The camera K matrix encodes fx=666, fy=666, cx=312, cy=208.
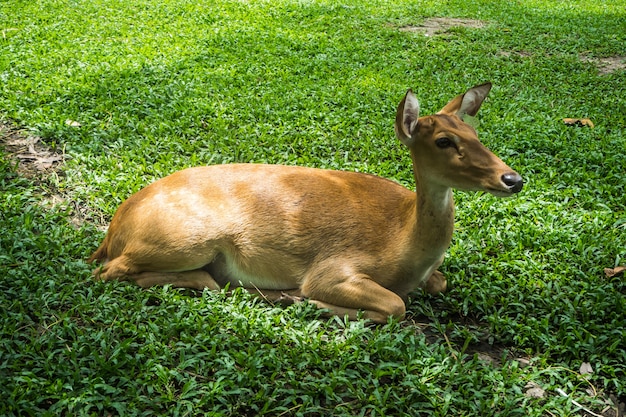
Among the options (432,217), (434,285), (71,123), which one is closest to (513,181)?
(432,217)

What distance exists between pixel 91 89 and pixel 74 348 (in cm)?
434

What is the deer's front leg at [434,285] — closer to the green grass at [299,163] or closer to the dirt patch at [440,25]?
the green grass at [299,163]

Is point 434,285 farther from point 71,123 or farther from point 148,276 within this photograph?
point 71,123

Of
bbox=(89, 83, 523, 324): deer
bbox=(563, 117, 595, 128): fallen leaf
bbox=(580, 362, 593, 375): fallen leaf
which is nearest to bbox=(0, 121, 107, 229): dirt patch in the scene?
bbox=(89, 83, 523, 324): deer

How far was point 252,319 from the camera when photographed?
4008 mm

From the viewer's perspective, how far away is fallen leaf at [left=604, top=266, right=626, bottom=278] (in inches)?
177

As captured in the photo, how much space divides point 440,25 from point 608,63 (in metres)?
2.81

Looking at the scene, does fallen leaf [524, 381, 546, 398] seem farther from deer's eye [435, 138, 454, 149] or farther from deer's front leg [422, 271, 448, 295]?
deer's eye [435, 138, 454, 149]

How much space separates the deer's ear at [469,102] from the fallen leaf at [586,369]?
64.9 inches

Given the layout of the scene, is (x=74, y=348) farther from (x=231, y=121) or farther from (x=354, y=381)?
(x=231, y=121)

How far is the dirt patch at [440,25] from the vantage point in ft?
34.6

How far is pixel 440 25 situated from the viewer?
1092cm

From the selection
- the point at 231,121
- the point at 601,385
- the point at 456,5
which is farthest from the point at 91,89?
the point at 456,5

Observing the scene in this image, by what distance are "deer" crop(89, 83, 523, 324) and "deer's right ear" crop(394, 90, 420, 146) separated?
1.4 inches
